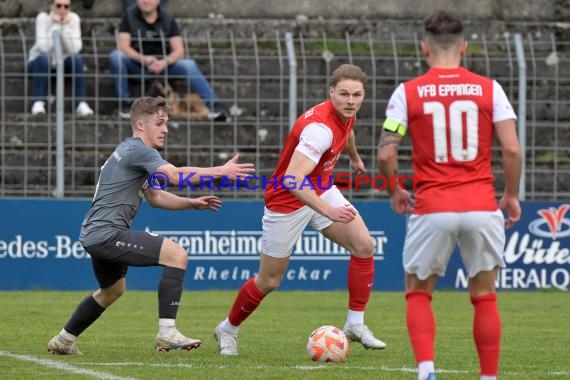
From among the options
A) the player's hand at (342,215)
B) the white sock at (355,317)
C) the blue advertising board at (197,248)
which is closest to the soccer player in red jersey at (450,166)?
the player's hand at (342,215)

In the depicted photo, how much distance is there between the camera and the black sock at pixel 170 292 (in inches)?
344

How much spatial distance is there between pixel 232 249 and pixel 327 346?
705cm

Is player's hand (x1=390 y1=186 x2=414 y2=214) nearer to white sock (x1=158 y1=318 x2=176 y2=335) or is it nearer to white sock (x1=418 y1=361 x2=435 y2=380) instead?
white sock (x1=418 y1=361 x2=435 y2=380)

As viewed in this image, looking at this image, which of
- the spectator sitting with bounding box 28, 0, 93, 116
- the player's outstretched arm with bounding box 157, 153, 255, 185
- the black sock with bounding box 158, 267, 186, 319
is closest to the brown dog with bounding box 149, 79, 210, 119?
the spectator sitting with bounding box 28, 0, 93, 116

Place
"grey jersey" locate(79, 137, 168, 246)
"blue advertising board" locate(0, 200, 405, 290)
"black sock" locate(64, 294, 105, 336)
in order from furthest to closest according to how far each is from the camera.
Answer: "blue advertising board" locate(0, 200, 405, 290), "black sock" locate(64, 294, 105, 336), "grey jersey" locate(79, 137, 168, 246)

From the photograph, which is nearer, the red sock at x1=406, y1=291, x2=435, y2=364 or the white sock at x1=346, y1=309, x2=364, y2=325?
the red sock at x1=406, y1=291, x2=435, y2=364

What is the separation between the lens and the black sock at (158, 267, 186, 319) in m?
8.73

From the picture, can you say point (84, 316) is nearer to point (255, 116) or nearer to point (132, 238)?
point (132, 238)

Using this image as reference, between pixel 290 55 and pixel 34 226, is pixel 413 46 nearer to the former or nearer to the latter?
pixel 290 55

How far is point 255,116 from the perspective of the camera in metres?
17.7

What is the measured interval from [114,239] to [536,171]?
9268 mm

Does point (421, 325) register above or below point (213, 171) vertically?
below

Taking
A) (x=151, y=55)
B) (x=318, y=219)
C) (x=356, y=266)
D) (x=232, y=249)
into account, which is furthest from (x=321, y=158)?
(x=151, y=55)

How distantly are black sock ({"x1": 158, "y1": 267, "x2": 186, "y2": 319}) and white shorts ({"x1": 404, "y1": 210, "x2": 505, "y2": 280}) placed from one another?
2456 millimetres
